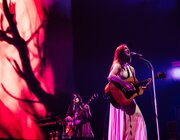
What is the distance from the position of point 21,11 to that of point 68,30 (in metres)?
1.10

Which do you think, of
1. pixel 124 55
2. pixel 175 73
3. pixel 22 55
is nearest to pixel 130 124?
pixel 124 55

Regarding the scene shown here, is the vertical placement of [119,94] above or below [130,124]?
above

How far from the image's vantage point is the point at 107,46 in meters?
7.56

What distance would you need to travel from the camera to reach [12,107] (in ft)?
20.0

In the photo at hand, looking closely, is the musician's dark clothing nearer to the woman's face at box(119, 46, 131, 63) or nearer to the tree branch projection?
the tree branch projection

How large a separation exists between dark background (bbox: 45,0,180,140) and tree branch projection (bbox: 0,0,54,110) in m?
0.40

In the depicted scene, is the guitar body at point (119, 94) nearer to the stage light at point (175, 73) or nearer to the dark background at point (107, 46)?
the dark background at point (107, 46)

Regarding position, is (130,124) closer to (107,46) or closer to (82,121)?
(82,121)

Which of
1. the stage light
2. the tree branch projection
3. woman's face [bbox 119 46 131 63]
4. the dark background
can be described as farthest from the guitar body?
the stage light

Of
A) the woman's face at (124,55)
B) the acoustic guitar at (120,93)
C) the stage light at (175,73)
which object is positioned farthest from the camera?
the stage light at (175,73)

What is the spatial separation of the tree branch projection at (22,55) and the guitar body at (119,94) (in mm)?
1708

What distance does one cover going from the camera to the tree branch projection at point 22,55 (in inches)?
249

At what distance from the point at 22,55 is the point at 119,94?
205 centimetres

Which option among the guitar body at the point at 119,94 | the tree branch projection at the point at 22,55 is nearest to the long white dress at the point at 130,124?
the guitar body at the point at 119,94
